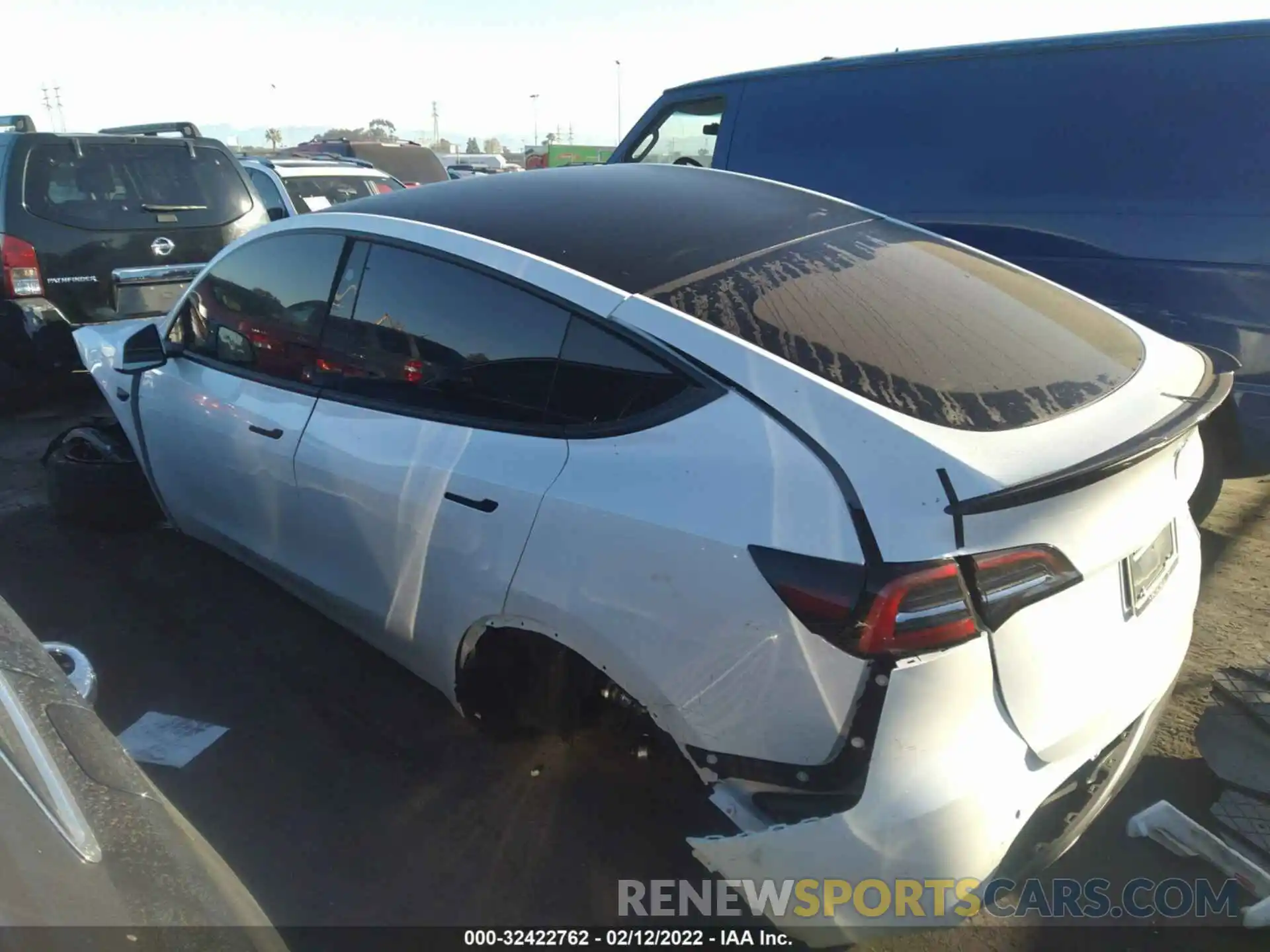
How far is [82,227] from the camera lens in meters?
5.89

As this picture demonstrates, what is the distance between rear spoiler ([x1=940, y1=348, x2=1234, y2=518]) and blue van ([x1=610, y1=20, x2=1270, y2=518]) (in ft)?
2.79

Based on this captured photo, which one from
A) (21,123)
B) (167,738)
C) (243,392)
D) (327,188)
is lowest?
(167,738)

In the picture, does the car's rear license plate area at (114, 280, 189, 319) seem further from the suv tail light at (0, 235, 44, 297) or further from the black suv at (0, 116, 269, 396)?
the suv tail light at (0, 235, 44, 297)

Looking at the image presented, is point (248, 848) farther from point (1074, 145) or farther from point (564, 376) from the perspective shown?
point (1074, 145)

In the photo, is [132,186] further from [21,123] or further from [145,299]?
[21,123]

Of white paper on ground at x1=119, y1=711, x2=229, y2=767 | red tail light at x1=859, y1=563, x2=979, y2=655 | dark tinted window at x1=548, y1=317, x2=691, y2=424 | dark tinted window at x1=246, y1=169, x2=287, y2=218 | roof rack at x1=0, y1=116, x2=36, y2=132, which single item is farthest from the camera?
dark tinted window at x1=246, y1=169, x2=287, y2=218

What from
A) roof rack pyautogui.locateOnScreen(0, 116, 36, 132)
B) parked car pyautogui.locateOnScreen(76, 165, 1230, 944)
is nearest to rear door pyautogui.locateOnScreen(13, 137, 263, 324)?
roof rack pyautogui.locateOnScreen(0, 116, 36, 132)

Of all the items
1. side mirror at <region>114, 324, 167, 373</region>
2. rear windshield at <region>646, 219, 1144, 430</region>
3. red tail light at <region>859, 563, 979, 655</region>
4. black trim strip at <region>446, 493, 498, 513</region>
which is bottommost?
side mirror at <region>114, 324, 167, 373</region>

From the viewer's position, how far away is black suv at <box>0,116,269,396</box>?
18.7 feet

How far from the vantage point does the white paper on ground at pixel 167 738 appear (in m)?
2.87

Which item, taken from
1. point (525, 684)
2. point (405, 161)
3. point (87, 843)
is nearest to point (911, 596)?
point (525, 684)

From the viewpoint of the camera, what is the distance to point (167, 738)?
2.96m

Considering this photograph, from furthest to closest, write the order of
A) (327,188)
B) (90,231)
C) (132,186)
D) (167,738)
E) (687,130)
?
(327,188), (132,186), (687,130), (90,231), (167,738)

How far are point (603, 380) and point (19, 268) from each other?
5.29m
